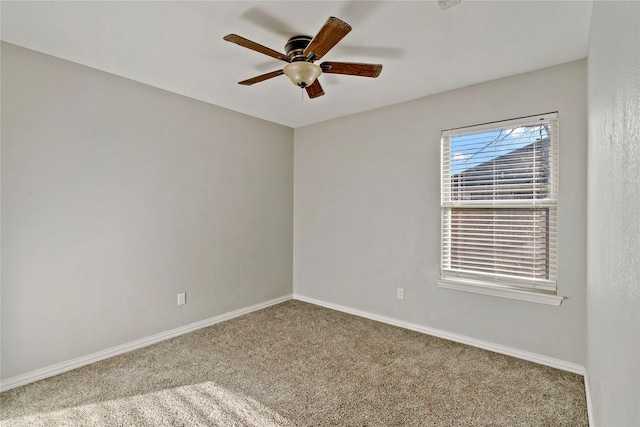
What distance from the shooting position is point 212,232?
11.8 ft

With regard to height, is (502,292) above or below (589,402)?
above

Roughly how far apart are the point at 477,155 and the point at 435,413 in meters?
2.21

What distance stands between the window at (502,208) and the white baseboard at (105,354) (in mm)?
2468

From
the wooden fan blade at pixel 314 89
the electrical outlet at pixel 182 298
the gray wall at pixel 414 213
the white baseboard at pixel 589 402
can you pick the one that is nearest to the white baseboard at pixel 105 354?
the electrical outlet at pixel 182 298

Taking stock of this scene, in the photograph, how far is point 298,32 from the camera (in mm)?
2166

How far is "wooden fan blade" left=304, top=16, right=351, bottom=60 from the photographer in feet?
5.60

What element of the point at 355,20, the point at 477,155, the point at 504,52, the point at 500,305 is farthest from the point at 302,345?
the point at 504,52

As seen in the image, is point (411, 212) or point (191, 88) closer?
point (191, 88)

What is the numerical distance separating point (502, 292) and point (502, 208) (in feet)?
2.44

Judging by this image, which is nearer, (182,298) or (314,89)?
(314,89)

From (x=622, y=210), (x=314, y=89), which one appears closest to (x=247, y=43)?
(x=314, y=89)

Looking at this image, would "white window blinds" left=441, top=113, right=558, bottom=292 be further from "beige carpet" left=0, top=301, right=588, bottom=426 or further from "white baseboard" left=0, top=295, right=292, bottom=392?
"white baseboard" left=0, top=295, right=292, bottom=392

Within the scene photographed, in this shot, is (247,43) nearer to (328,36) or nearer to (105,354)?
(328,36)

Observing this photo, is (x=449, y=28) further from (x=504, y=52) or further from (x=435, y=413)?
(x=435, y=413)
